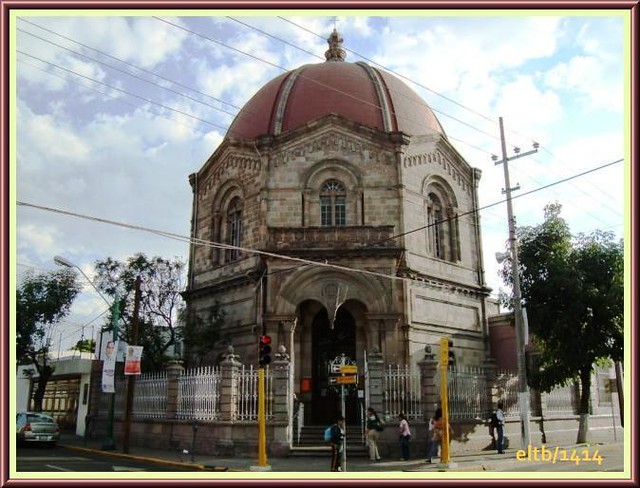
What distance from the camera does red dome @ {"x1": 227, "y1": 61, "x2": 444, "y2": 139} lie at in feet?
92.0

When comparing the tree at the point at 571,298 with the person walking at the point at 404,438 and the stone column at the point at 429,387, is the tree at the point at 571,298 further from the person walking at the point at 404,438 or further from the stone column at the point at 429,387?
the person walking at the point at 404,438

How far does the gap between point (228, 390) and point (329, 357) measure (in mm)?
5615

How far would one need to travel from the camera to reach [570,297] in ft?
72.4

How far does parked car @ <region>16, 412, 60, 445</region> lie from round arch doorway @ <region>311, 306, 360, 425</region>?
35.9 feet

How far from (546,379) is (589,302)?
342cm

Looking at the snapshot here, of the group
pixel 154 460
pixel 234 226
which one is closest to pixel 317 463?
pixel 154 460

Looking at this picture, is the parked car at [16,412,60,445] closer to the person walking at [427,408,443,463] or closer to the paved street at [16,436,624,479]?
the paved street at [16,436,624,479]

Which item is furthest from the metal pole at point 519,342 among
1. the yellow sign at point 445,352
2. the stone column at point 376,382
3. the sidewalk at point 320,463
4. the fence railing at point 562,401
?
the fence railing at point 562,401

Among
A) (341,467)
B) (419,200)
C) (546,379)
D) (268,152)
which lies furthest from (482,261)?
(341,467)

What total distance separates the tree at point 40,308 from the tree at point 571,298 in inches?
899

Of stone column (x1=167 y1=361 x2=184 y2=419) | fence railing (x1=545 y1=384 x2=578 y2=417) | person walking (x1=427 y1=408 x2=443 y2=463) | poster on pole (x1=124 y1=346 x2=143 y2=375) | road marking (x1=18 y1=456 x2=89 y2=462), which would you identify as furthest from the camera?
fence railing (x1=545 y1=384 x2=578 y2=417)

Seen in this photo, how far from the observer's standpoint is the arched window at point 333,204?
25.7 meters

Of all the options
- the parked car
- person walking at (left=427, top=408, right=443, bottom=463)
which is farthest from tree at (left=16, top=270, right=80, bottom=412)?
person walking at (left=427, top=408, right=443, bottom=463)

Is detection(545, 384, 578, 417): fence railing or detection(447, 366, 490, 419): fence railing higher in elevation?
detection(447, 366, 490, 419): fence railing
